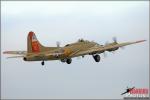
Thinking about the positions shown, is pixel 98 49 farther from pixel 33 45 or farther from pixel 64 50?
pixel 33 45

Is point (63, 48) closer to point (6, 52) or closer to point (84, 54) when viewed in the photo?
point (84, 54)

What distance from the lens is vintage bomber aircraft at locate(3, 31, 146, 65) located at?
61.3 metres

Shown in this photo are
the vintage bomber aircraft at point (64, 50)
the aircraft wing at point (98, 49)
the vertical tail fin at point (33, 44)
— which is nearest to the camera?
the vintage bomber aircraft at point (64, 50)

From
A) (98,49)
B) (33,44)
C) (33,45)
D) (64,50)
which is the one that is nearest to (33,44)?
(33,44)

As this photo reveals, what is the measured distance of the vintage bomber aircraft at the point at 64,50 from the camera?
6128 cm

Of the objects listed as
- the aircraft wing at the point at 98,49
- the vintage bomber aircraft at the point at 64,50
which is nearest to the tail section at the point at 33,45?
the vintage bomber aircraft at the point at 64,50

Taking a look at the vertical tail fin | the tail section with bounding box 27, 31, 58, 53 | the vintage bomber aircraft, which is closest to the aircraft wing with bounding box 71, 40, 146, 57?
the vintage bomber aircraft

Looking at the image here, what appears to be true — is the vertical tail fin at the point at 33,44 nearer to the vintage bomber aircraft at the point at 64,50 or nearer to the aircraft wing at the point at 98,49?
the vintage bomber aircraft at the point at 64,50

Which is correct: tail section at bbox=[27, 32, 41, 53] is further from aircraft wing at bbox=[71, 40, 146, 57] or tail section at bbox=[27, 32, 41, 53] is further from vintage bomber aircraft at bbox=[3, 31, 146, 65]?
aircraft wing at bbox=[71, 40, 146, 57]

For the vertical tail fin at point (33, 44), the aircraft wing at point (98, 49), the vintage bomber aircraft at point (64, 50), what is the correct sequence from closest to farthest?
the vintage bomber aircraft at point (64, 50), the vertical tail fin at point (33, 44), the aircraft wing at point (98, 49)

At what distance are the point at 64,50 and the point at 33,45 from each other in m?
5.39

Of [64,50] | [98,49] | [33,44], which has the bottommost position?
[64,50]

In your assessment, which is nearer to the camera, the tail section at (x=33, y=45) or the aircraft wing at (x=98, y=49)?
the tail section at (x=33, y=45)

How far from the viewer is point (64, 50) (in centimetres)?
6581
